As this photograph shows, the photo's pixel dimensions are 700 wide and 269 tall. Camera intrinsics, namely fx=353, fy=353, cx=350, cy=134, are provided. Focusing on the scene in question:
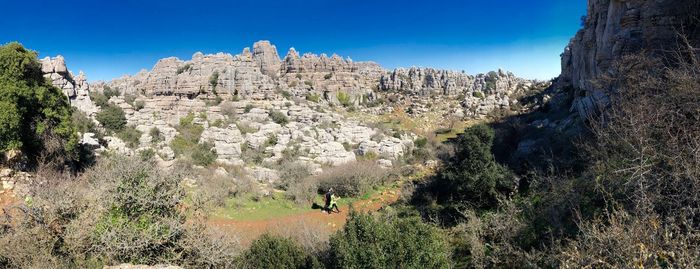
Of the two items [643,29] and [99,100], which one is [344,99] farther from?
[643,29]

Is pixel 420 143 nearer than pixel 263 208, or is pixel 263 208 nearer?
pixel 263 208

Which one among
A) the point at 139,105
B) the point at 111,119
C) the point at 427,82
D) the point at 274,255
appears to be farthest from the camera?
the point at 427,82

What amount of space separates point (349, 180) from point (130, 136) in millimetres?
12875

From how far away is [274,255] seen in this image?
668 cm

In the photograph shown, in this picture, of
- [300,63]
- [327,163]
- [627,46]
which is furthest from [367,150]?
[300,63]

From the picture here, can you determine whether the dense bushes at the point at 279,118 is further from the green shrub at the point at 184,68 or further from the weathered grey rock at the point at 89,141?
the weathered grey rock at the point at 89,141

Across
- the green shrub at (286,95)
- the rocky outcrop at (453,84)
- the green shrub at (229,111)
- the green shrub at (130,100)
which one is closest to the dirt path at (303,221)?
the green shrub at (229,111)

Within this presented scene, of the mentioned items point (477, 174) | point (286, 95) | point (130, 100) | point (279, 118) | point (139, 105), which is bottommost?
point (477, 174)

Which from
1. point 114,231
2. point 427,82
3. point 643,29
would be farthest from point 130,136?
point 427,82

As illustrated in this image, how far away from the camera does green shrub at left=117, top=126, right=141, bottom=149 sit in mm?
18984

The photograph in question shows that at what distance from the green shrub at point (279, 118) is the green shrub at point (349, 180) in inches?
387

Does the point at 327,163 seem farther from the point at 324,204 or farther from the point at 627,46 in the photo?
the point at 627,46

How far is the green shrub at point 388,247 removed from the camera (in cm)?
548

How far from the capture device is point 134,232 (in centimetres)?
609
